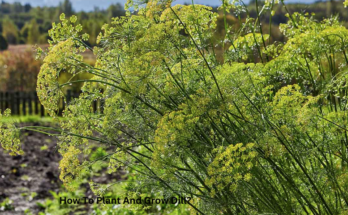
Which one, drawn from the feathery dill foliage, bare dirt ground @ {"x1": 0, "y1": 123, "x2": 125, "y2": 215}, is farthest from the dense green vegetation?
the feathery dill foliage

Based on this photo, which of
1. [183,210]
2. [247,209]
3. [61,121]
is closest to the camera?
[61,121]

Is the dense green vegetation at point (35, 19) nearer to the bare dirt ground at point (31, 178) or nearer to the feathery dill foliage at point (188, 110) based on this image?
the bare dirt ground at point (31, 178)

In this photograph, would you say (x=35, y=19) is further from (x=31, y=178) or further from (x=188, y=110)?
(x=188, y=110)

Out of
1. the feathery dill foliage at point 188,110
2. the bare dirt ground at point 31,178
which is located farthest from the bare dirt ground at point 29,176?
the feathery dill foliage at point 188,110

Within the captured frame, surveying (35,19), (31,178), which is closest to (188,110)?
(31,178)

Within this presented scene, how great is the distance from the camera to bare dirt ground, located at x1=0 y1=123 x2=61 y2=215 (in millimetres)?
5492

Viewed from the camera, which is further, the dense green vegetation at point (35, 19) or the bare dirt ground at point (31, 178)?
the dense green vegetation at point (35, 19)

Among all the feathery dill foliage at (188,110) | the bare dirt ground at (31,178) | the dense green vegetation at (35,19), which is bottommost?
the bare dirt ground at (31,178)

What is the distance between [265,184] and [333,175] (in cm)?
37

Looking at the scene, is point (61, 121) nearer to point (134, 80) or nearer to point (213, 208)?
point (134, 80)

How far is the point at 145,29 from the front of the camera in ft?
6.69

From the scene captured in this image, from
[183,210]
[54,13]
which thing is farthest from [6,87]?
[54,13]

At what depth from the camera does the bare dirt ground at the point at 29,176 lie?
5.49 metres

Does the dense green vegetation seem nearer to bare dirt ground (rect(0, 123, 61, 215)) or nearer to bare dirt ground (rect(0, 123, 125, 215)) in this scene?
bare dirt ground (rect(0, 123, 61, 215))
